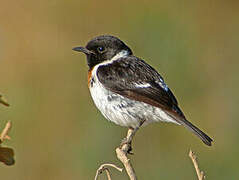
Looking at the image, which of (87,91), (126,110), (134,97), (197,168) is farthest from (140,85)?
(87,91)

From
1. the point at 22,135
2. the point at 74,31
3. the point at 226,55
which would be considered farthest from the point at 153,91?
the point at 74,31

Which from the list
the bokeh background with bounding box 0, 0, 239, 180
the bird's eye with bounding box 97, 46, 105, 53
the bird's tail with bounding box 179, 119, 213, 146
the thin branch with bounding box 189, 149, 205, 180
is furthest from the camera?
the bokeh background with bounding box 0, 0, 239, 180

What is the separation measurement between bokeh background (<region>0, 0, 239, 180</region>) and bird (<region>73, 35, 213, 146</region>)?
1.54 metres

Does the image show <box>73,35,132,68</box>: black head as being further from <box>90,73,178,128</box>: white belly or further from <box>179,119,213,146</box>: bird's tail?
<box>179,119,213,146</box>: bird's tail

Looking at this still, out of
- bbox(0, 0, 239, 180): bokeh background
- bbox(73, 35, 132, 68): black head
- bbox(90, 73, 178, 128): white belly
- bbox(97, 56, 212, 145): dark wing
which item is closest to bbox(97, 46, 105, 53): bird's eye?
bbox(73, 35, 132, 68): black head

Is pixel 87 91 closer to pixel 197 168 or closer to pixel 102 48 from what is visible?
pixel 102 48

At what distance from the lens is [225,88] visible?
27.0ft

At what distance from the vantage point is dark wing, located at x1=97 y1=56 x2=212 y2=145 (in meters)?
4.78

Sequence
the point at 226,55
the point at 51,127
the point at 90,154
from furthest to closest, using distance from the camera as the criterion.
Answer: the point at 226,55 < the point at 51,127 < the point at 90,154

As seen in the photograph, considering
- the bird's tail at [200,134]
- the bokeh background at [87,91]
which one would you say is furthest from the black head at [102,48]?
the bokeh background at [87,91]

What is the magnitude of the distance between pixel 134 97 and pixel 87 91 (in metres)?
3.46

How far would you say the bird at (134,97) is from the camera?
4797 millimetres

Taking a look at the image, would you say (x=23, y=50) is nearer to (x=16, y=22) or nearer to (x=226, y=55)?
(x=16, y=22)

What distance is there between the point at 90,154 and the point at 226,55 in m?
3.42
